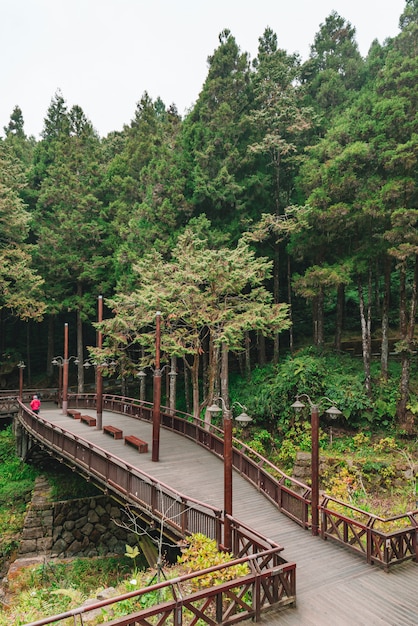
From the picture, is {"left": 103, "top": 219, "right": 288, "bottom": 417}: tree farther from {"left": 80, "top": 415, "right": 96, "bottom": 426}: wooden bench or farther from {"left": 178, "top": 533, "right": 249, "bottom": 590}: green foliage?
{"left": 178, "top": 533, "right": 249, "bottom": 590}: green foliage

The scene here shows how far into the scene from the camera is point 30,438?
752 inches

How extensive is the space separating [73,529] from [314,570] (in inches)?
450

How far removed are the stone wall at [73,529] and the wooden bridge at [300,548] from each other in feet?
9.51

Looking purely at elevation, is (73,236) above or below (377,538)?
above

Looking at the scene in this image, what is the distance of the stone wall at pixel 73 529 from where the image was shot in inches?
591

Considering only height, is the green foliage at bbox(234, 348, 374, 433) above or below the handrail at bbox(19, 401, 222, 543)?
above

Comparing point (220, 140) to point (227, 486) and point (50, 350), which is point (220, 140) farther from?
point (50, 350)

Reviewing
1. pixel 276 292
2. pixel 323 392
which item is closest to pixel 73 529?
pixel 323 392

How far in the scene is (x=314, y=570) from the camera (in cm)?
774

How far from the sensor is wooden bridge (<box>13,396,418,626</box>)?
21.2 ft

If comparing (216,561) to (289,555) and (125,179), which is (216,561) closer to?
(289,555)

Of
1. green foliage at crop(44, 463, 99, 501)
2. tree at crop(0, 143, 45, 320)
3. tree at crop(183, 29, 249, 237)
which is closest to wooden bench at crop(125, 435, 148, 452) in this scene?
green foliage at crop(44, 463, 99, 501)

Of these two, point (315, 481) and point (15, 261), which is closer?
point (315, 481)

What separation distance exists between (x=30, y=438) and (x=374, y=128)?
20.5 metres
